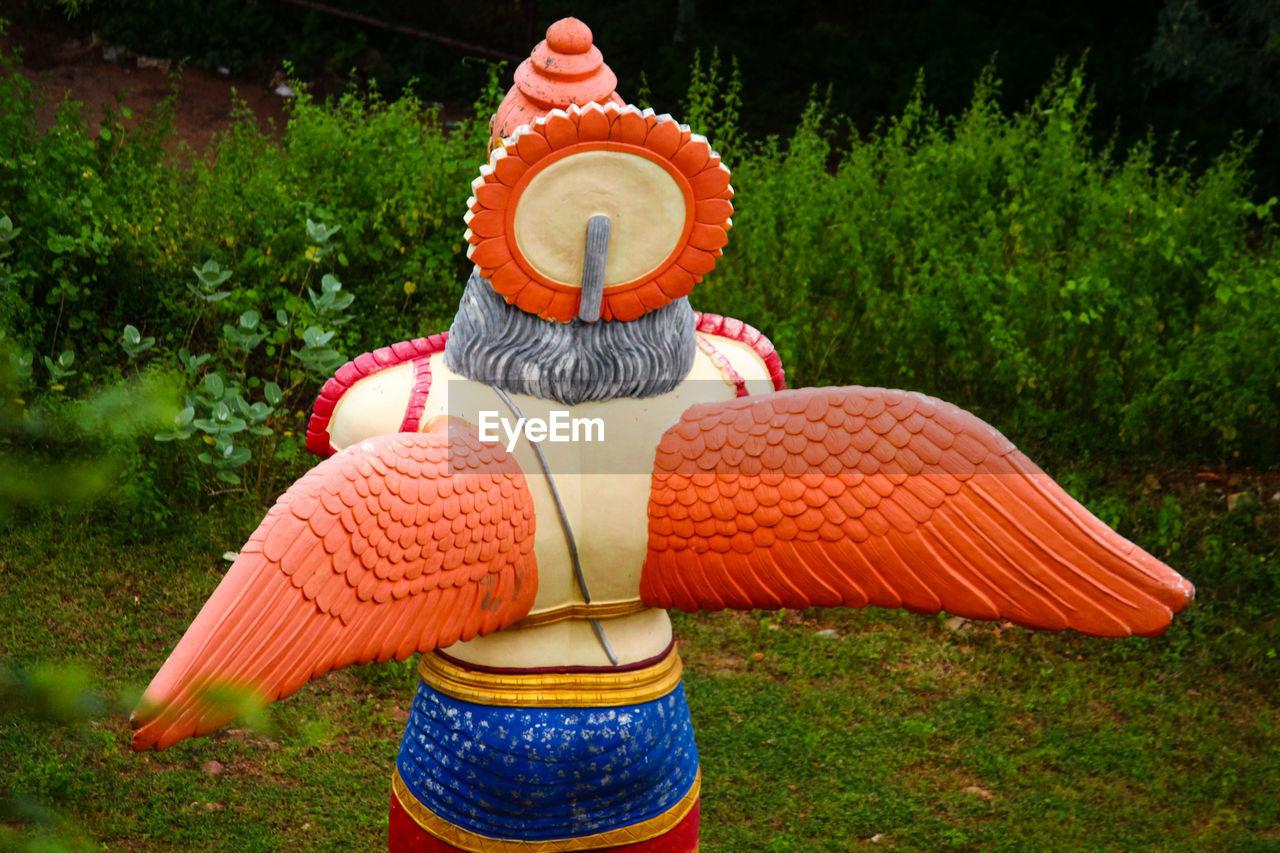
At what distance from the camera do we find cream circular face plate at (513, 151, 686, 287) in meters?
2.27

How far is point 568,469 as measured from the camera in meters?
2.48

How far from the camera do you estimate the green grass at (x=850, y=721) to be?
383 centimetres

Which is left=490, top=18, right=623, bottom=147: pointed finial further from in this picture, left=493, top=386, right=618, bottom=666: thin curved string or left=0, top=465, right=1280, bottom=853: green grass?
left=0, top=465, right=1280, bottom=853: green grass

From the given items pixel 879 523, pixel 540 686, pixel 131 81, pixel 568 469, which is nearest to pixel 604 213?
pixel 568 469

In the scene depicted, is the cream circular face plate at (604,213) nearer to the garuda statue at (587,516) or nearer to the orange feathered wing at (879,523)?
the garuda statue at (587,516)

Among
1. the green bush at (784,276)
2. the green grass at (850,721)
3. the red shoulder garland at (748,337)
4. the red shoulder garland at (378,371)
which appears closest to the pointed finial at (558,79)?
the red shoulder garland at (378,371)

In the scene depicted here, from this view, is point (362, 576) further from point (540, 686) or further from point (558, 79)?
point (558, 79)

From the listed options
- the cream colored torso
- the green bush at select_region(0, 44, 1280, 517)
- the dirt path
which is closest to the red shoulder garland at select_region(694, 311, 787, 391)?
the cream colored torso

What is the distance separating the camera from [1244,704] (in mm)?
4398

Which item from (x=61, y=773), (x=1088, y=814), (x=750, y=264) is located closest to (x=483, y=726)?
(x=61, y=773)

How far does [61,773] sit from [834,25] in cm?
791

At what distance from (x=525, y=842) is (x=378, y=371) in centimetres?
92

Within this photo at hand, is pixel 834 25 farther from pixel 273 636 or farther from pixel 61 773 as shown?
pixel 273 636

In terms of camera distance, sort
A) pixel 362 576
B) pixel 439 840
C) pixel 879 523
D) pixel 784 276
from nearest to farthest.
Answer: pixel 362 576
pixel 879 523
pixel 439 840
pixel 784 276
